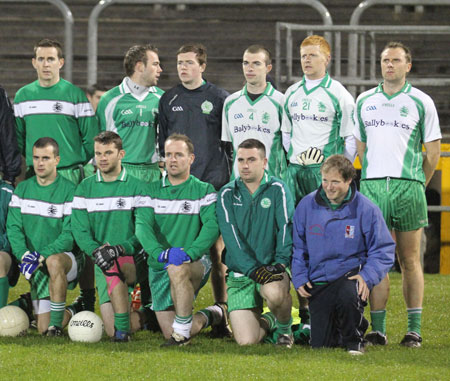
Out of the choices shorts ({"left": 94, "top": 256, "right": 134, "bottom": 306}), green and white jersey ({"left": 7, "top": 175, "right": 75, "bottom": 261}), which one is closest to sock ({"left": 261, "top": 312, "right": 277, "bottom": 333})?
shorts ({"left": 94, "top": 256, "right": 134, "bottom": 306})

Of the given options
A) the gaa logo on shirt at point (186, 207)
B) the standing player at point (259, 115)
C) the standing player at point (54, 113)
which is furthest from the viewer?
the standing player at point (54, 113)

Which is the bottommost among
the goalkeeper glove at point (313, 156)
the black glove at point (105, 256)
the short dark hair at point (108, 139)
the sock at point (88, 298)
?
the sock at point (88, 298)

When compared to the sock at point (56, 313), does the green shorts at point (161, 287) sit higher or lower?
higher

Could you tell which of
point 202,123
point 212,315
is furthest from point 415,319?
point 202,123

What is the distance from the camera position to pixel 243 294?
6.24m

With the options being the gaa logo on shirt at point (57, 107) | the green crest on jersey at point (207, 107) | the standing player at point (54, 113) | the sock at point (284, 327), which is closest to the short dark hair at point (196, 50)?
the green crest on jersey at point (207, 107)

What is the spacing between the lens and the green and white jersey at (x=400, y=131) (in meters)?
6.21

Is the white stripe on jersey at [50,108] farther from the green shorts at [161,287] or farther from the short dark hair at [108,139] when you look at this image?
the green shorts at [161,287]

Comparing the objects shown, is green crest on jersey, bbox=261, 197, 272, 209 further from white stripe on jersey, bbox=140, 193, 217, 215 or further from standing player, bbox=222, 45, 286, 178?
standing player, bbox=222, 45, 286, 178

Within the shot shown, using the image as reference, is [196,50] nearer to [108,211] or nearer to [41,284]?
[108,211]

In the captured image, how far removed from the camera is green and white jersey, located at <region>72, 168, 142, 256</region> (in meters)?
6.52

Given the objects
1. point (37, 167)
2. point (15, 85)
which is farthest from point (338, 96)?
point (15, 85)

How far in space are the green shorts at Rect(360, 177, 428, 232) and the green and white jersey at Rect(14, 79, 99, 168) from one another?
94.0 inches

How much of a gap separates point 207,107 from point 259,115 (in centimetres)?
45
